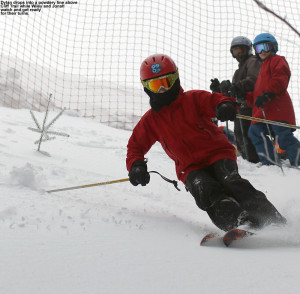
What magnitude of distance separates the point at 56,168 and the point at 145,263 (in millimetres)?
2298

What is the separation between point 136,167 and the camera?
8.97 ft

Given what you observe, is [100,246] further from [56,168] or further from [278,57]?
[278,57]

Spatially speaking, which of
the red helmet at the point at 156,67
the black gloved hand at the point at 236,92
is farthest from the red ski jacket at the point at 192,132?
the black gloved hand at the point at 236,92

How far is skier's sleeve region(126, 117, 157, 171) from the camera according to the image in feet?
9.40

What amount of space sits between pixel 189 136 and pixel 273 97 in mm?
2191

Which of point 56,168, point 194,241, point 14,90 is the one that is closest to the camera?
point 194,241

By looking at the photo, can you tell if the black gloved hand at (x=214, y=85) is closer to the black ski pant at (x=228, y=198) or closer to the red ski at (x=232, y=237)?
the black ski pant at (x=228, y=198)

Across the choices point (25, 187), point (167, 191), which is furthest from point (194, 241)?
point (167, 191)

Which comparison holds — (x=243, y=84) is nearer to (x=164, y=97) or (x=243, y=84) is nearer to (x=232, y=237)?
(x=164, y=97)

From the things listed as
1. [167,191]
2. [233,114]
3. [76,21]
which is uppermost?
[76,21]

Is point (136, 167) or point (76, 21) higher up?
point (76, 21)

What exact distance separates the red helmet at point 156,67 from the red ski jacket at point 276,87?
2.09 meters

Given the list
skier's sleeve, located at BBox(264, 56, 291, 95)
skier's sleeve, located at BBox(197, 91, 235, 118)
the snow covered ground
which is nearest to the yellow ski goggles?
skier's sleeve, located at BBox(197, 91, 235, 118)

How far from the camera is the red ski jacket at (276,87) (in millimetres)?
4414
